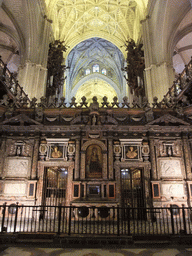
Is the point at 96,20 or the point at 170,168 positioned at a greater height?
the point at 96,20

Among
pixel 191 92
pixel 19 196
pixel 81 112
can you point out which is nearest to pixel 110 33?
pixel 191 92

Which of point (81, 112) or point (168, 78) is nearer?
point (81, 112)

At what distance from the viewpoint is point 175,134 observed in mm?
9750

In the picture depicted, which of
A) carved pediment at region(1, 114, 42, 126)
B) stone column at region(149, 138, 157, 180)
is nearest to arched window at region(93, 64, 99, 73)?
carved pediment at region(1, 114, 42, 126)

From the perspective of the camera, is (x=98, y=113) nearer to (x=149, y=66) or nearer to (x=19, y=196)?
(x=19, y=196)

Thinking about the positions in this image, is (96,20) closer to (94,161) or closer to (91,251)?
(94,161)

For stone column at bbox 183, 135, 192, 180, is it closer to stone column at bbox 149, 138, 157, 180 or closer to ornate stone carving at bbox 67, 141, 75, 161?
stone column at bbox 149, 138, 157, 180

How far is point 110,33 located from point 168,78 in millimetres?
14101

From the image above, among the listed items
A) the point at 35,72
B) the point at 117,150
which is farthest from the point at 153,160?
the point at 35,72

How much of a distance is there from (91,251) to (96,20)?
26.4m

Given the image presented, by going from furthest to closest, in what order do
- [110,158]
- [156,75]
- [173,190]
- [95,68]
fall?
[95,68] < [156,75] < [110,158] < [173,190]

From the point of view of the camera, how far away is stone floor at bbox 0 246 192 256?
4.37 metres

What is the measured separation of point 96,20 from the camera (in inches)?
1001

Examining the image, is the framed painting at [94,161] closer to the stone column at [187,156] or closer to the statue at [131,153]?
the statue at [131,153]
